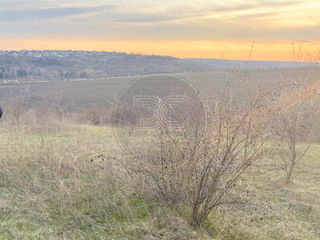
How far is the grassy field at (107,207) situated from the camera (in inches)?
140

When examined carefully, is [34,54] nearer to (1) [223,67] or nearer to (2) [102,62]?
(2) [102,62]

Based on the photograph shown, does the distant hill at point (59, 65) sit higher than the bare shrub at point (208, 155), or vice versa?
the distant hill at point (59, 65)

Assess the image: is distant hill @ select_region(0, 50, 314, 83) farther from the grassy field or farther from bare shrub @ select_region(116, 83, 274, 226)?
bare shrub @ select_region(116, 83, 274, 226)

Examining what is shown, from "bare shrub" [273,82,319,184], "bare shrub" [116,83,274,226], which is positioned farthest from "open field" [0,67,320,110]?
"bare shrub" [116,83,274,226]

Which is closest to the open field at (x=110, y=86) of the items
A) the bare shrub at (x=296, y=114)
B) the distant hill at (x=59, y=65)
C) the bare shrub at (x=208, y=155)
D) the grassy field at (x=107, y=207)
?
the bare shrub at (x=296, y=114)

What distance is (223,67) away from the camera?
188 inches

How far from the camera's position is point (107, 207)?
4.14 metres

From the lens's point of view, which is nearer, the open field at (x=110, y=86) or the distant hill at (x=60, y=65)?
the open field at (x=110, y=86)

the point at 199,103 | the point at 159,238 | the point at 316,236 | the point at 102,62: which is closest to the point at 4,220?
the point at 159,238

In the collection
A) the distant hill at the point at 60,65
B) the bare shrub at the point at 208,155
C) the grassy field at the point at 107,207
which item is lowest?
the grassy field at the point at 107,207

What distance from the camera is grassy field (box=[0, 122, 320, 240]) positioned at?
11.7ft
